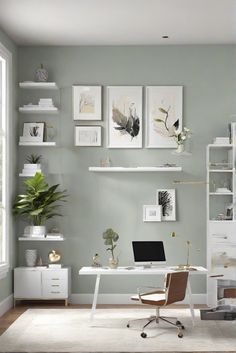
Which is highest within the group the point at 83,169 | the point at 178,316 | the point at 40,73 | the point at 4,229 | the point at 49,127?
the point at 40,73

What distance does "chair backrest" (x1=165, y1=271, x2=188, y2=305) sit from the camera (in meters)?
6.76

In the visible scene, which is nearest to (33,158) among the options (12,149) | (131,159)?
(12,149)

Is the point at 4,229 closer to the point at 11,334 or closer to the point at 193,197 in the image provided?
the point at 11,334

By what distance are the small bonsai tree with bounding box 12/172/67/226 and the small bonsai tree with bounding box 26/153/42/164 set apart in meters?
0.24

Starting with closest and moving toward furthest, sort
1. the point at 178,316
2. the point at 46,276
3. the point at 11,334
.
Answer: the point at 11,334 → the point at 178,316 → the point at 46,276

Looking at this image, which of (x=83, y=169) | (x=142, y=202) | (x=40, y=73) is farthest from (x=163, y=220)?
(x=40, y=73)

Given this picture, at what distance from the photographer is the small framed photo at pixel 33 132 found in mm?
8695

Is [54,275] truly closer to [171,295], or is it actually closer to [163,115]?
[171,295]

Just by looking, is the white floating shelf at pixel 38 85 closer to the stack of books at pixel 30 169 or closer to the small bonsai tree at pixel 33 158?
the small bonsai tree at pixel 33 158

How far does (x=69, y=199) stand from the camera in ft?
29.0

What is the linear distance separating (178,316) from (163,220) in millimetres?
1392


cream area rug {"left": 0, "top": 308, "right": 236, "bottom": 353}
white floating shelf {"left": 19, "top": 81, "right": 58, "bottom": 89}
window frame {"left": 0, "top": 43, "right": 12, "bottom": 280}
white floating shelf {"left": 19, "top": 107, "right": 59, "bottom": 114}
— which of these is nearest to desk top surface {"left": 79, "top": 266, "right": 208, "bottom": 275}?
cream area rug {"left": 0, "top": 308, "right": 236, "bottom": 353}

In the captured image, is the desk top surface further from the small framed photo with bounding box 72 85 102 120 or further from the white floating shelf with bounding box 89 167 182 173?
the small framed photo with bounding box 72 85 102 120

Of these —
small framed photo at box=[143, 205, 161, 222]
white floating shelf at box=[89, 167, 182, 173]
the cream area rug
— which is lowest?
the cream area rug
